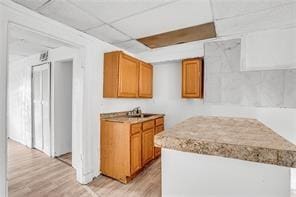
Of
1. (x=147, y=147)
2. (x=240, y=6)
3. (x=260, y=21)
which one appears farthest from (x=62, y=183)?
(x=260, y=21)

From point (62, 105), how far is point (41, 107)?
1.75 ft

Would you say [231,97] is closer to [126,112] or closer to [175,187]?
[126,112]

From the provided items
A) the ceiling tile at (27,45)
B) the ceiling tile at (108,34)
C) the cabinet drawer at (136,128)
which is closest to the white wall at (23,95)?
the ceiling tile at (27,45)

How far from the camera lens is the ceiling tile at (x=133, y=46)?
3156mm

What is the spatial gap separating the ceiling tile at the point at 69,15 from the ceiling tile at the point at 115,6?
110mm

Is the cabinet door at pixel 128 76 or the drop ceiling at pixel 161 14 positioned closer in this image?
the drop ceiling at pixel 161 14

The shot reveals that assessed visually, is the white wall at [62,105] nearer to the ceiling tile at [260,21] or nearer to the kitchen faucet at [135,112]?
the kitchen faucet at [135,112]

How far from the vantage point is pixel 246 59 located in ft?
9.10

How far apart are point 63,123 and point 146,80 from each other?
78.8 inches

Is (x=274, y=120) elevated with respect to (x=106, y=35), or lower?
lower

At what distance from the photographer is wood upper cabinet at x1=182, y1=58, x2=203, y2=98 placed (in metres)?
3.15

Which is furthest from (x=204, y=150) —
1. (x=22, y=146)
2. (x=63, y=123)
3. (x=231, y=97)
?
(x=22, y=146)

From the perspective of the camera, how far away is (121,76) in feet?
9.12

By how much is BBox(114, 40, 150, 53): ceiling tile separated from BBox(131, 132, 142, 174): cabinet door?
5.45 feet
